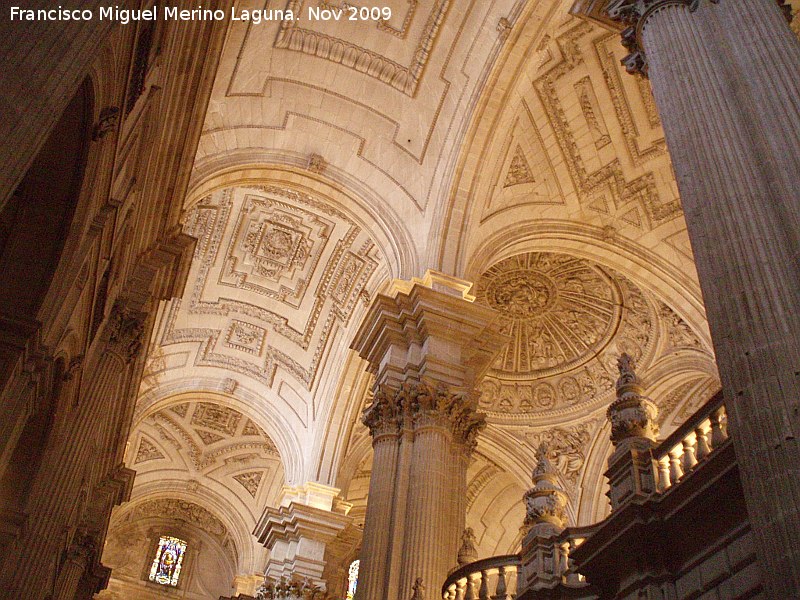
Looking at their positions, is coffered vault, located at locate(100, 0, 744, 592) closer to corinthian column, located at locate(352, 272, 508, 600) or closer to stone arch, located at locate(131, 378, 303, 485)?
stone arch, located at locate(131, 378, 303, 485)

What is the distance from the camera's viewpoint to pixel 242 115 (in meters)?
13.0

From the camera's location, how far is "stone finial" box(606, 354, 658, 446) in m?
6.62

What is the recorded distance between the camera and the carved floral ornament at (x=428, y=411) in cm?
1032

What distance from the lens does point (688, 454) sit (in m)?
5.95

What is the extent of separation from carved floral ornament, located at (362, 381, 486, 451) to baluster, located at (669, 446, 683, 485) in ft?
14.5

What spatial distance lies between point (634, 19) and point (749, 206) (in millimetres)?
2508

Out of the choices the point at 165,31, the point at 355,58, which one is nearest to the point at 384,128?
the point at 355,58

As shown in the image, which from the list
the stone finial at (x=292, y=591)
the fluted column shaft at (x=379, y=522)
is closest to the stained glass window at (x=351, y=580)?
the stone finial at (x=292, y=591)

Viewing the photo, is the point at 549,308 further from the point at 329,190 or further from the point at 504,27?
Answer: the point at 504,27

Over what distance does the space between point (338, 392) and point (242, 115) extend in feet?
19.5

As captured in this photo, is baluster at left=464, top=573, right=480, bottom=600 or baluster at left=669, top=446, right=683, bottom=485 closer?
baluster at left=669, top=446, right=683, bottom=485

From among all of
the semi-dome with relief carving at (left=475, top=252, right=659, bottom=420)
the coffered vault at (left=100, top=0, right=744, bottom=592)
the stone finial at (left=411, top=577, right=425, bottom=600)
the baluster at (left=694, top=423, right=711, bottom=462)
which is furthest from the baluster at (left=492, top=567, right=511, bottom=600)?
the semi-dome with relief carving at (left=475, top=252, right=659, bottom=420)

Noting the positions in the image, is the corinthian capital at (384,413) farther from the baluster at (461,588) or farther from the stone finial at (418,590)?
the baluster at (461,588)

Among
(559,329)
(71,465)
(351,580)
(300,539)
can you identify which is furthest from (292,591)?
(71,465)
